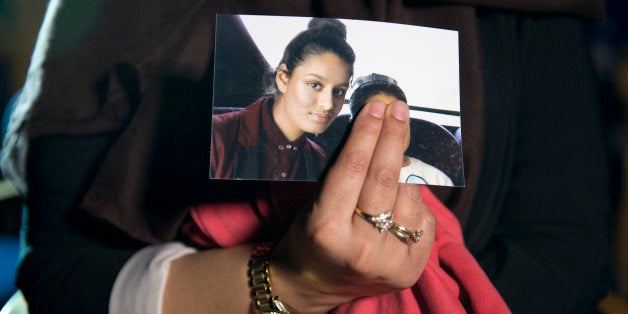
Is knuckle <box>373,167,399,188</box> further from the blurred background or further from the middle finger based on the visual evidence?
the blurred background

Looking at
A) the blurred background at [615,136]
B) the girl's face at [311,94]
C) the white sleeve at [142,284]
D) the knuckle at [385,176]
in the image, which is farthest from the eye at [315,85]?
the blurred background at [615,136]

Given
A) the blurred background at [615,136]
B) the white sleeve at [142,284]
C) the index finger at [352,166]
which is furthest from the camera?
the blurred background at [615,136]

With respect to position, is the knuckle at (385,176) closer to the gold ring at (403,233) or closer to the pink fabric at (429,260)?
the gold ring at (403,233)

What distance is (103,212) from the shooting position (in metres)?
0.58

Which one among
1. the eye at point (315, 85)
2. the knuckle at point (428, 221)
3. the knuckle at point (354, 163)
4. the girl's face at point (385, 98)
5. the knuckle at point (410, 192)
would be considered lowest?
the knuckle at point (428, 221)

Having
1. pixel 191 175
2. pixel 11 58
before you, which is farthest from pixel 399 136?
pixel 11 58

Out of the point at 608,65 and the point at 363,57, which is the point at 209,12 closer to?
the point at 363,57

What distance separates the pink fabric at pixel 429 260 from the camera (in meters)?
0.47

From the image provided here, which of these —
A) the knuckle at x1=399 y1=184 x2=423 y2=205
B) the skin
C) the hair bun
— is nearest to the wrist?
the skin

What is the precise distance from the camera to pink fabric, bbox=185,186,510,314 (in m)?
0.47

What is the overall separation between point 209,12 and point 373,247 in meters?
0.43

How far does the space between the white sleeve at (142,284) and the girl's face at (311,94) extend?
23 cm

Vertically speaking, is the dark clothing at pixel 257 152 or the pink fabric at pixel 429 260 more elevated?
the dark clothing at pixel 257 152

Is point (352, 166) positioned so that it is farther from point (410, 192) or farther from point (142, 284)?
point (142, 284)
